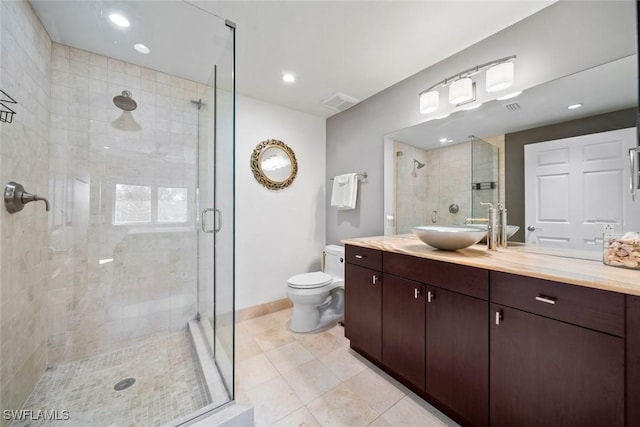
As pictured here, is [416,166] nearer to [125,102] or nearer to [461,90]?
[461,90]

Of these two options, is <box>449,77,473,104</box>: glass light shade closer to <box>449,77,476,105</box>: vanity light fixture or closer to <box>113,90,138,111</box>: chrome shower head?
<box>449,77,476,105</box>: vanity light fixture

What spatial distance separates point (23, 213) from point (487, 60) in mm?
2835

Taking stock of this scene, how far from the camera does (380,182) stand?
224cm

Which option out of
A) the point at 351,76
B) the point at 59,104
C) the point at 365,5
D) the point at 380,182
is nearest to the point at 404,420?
the point at 380,182

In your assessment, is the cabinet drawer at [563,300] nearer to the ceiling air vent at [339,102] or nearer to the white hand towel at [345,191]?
the white hand towel at [345,191]

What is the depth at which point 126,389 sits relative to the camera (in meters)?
1.37

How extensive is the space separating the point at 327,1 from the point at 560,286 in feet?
5.54

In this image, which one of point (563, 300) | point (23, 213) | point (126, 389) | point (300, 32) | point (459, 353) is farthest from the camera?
point (300, 32)

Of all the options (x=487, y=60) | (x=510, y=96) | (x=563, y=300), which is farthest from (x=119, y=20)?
(x=563, y=300)

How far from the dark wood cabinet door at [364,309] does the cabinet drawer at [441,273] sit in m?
0.16

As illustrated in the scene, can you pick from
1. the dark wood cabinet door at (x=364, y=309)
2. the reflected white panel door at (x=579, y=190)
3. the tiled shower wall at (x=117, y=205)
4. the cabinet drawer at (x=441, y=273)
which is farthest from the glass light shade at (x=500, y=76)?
the tiled shower wall at (x=117, y=205)

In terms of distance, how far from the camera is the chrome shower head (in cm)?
175

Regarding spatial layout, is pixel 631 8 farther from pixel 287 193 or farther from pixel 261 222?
pixel 261 222

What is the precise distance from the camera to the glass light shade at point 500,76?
1.37 meters
